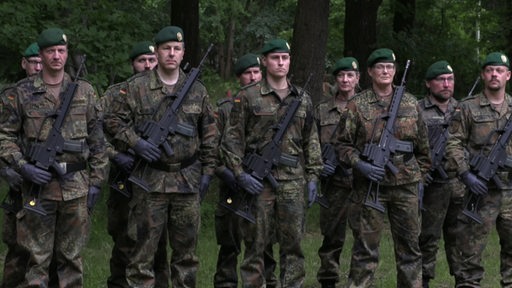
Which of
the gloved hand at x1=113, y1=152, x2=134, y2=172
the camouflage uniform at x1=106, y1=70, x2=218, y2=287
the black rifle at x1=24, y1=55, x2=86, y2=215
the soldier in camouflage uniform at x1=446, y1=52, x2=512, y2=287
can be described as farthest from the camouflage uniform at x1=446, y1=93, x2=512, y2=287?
the black rifle at x1=24, y1=55, x2=86, y2=215

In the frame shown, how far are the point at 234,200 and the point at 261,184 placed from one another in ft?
1.26

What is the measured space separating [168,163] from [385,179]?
195 cm

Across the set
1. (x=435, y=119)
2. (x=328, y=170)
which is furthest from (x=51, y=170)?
(x=435, y=119)

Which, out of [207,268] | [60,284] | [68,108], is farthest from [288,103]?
[207,268]

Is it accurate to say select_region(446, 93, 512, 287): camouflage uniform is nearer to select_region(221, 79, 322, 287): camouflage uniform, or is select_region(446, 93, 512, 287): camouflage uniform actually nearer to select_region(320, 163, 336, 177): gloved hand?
select_region(320, 163, 336, 177): gloved hand

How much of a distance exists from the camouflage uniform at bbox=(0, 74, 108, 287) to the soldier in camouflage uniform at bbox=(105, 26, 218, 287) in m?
0.39

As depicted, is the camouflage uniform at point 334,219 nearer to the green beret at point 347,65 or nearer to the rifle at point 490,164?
the green beret at point 347,65

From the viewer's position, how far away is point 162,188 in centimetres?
832

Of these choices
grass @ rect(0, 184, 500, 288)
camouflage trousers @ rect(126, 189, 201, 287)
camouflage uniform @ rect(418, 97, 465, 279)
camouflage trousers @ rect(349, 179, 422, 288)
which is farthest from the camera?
grass @ rect(0, 184, 500, 288)

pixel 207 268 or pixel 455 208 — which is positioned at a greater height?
pixel 455 208

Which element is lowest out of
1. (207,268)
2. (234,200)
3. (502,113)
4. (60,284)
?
Answer: (207,268)

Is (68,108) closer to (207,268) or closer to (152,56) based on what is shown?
(152,56)

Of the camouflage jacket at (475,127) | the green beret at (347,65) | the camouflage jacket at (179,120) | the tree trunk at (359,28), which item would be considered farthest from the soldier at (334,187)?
the tree trunk at (359,28)

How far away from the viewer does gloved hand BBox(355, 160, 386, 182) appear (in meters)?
8.64
